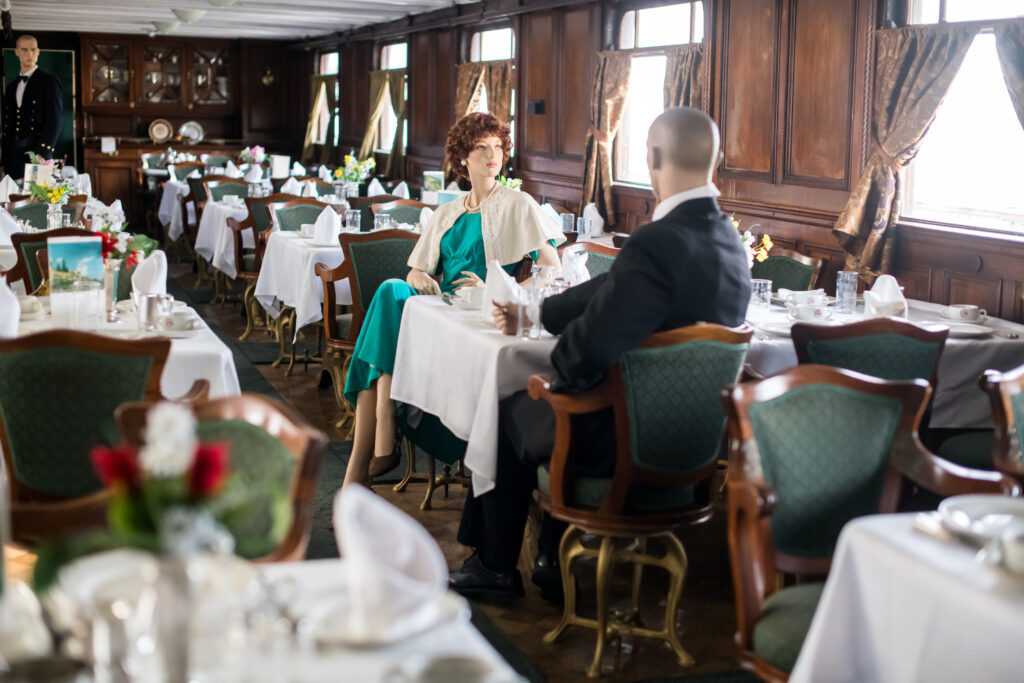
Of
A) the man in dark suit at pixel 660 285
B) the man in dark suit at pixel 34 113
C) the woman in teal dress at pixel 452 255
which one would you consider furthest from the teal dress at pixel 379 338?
the man in dark suit at pixel 34 113

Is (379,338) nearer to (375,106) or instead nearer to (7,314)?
(7,314)

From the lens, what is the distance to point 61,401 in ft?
9.85

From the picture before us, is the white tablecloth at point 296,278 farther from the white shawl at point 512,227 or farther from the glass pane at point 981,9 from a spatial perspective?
the glass pane at point 981,9

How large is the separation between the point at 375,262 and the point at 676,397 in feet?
9.39

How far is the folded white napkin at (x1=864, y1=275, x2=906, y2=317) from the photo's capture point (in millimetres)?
4582

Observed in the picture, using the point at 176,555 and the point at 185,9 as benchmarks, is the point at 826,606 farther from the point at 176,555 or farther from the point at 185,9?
the point at 185,9

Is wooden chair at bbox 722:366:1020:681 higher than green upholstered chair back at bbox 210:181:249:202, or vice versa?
green upholstered chair back at bbox 210:181:249:202

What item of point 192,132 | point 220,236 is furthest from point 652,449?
point 192,132

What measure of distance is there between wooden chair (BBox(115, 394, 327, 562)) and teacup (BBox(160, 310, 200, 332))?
148 centimetres

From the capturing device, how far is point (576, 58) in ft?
32.8

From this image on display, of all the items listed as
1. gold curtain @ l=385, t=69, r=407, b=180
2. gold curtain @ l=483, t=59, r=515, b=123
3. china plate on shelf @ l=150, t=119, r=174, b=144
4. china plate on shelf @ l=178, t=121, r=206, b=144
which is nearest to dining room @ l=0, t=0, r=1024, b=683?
gold curtain @ l=483, t=59, r=515, b=123

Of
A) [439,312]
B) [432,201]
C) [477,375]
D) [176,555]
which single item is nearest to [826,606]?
[176,555]

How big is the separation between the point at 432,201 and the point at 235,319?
1885 millimetres

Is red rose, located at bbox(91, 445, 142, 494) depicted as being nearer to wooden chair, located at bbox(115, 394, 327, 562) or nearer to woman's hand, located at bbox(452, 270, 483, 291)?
wooden chair, located at bbox(115, 394, 327, 562)
